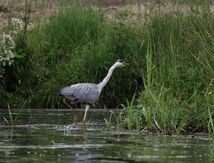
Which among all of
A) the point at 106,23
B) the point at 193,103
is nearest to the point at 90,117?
the point at 193,103

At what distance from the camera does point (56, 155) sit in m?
9.20

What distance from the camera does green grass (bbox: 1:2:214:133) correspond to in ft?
42.2

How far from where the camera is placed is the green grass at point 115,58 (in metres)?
12.9

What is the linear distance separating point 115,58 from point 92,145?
8449mm

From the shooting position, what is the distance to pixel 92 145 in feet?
33.7

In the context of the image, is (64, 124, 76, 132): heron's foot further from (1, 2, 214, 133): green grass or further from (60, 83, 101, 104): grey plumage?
(60, 83, 101, 104): grey plumage

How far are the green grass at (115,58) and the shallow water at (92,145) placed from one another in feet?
3.46

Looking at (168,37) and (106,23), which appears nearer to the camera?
(168,37)

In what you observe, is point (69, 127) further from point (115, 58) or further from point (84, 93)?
point (115, 58)

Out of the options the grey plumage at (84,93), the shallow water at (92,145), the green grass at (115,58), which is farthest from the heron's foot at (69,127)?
the grey plumage at (84,93)

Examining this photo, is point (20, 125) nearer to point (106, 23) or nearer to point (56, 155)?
point (56, 155)

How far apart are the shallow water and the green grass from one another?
1.06 m

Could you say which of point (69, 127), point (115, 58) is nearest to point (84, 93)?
point (69, 127)

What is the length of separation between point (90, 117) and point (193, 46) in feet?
10.5
